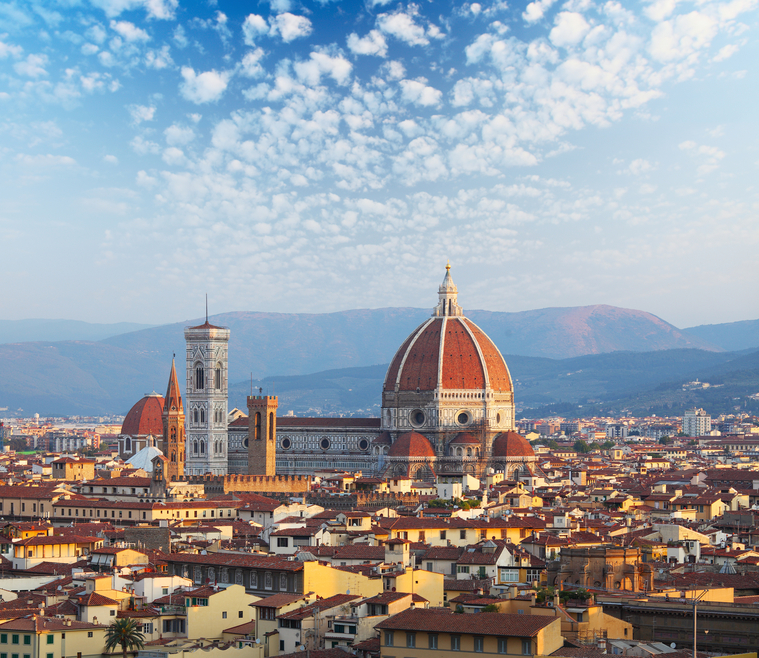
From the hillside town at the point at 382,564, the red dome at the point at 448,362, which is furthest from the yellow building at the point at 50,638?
the red dome at the point at 448,362

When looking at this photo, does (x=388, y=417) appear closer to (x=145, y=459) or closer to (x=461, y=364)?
(x=461, y=364)

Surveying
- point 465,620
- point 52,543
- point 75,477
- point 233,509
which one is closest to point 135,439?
point 75,477

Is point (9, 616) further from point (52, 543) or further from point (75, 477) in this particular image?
point (75, 477)

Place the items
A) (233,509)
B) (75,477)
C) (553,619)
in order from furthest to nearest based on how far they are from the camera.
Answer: (75,477) < (233,509) < (553,619)

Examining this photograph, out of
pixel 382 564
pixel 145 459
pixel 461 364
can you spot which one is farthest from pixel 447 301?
pixel 382 564

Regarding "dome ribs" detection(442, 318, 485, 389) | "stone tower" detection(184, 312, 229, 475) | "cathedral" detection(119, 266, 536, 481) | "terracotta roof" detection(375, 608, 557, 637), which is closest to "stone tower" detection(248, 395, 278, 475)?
"cathedral" detection(119, 266, 536, 481)

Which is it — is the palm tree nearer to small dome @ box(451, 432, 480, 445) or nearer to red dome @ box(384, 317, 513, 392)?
small dome @ box(451, 432, 480, 445)
